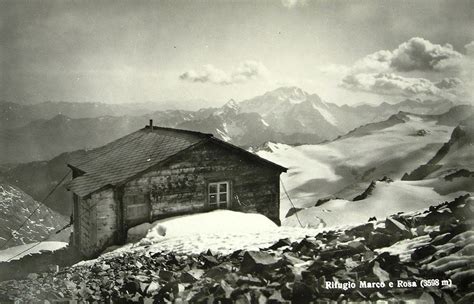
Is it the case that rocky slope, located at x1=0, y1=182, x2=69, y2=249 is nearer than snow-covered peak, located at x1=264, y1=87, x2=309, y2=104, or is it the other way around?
snow-covered peak, located at x1=264, y1=87, x2=309, y2=104

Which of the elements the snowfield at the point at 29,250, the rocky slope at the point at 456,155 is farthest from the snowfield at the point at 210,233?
the rocky slope at the point at 456,155

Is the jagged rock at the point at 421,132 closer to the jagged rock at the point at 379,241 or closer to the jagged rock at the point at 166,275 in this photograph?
the jagged rock at the point at 379,241

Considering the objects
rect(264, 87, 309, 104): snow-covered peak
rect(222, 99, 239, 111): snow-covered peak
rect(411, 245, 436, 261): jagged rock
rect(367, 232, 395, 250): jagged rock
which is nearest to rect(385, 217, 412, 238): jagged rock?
rect(367, 232, 395, 250): jagged rock

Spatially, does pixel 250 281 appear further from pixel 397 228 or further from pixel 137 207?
pixel 137 207

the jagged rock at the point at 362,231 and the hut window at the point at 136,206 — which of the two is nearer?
the jagged rock at the point at 362,231

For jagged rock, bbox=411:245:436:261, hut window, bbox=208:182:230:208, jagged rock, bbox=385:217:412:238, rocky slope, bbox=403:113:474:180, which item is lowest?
jagged rock, bbox=411:245:436:261

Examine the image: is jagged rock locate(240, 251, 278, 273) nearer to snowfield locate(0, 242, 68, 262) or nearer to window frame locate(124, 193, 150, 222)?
window frame locate(124, 193, 150, 222)
